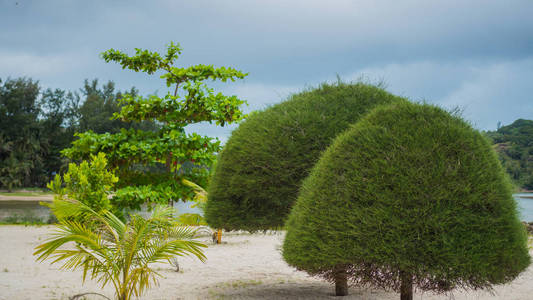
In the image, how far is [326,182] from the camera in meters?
4.95

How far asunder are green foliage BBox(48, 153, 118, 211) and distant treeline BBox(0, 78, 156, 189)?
132ft

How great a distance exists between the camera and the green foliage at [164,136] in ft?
40.6

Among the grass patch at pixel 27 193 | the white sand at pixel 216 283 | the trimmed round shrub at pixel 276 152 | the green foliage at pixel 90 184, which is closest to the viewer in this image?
the trimmed round shrub at pixel 276 152

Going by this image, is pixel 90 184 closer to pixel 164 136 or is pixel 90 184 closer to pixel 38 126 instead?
pixel 164 136

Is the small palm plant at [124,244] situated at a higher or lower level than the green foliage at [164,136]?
lower

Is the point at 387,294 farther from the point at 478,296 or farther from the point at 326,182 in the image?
the point at 326,182

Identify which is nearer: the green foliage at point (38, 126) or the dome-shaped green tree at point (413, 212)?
the dome-shaped green tree at point (413, 212)

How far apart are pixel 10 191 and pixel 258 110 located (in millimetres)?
46925

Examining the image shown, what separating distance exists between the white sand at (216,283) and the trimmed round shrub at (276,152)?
793 mm

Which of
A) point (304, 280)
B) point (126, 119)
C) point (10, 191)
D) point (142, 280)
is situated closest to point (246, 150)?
point (142, 280)

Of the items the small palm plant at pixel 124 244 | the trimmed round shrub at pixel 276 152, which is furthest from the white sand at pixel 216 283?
the small palm plant at pixel 124 244

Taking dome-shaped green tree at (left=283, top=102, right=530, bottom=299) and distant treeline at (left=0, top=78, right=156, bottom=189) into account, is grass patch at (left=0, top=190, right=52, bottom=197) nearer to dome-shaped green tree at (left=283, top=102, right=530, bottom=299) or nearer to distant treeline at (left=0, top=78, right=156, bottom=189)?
distant treeline at (left=0, top=78, right=156, bottom=189)

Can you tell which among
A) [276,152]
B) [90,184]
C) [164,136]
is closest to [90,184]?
[90,184]

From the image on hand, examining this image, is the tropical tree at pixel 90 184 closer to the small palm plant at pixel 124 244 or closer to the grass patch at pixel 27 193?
the small palm plant at pixel 124 244
